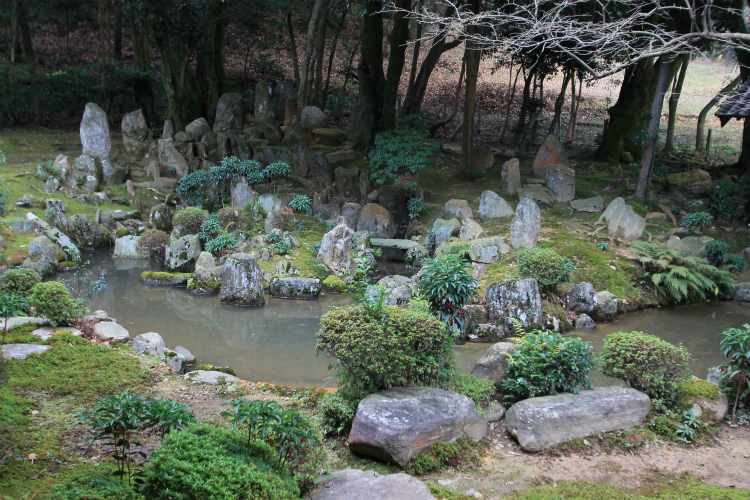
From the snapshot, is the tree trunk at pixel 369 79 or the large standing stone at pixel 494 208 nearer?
the large standing stone at pixel 494 208

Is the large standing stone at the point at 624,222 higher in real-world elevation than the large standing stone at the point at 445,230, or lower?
higher

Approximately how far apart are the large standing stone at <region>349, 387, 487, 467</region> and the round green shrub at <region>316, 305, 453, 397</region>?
0.70ft

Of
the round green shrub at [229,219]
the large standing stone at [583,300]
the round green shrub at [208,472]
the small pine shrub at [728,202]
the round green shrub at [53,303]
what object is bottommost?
the large standing stone at [583,300]

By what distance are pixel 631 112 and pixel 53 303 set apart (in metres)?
16.4

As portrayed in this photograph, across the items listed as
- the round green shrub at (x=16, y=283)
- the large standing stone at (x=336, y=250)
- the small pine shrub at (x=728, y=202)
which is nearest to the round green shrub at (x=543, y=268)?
the large standing stone at (x=336, y=250)

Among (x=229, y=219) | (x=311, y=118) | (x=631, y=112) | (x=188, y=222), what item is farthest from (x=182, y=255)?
(x=631, y=112)

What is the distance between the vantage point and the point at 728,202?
13070 millimetres

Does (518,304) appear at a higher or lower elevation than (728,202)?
lower

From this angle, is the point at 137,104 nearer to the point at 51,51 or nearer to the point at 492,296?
the point at 51,51

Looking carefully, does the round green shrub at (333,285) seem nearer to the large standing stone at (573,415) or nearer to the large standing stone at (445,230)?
the large standing stone at (445,230)

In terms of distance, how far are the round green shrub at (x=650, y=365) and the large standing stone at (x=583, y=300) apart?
4.63 m

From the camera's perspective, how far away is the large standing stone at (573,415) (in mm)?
5000

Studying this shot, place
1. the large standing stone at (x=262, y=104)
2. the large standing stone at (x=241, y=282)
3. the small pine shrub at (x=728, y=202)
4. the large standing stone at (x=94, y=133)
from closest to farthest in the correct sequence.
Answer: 1. the large standing stone at (x=241, y=282)
2. the small pine shrub at (x=728, y=202)
3. the large standing stone at (x=94, y=133)
4. the large standing stone at (x=262, y=104)

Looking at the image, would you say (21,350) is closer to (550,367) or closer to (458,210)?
(550,367)
